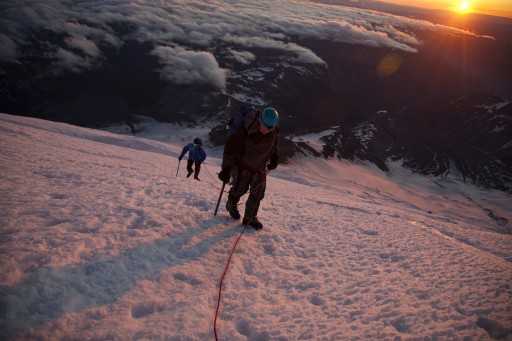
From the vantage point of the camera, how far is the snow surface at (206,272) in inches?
137

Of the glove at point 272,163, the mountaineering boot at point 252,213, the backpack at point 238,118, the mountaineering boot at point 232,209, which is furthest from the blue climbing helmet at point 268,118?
the mountaineering boot at point 232,209

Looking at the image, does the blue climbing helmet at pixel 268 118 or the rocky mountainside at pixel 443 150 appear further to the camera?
the rocky mountainside at pixel 443 150

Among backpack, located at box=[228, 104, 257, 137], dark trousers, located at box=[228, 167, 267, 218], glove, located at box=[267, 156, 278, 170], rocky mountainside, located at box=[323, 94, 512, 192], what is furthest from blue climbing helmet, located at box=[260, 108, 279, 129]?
rocky mountainside, located at box=[323, 94, 512, 192]

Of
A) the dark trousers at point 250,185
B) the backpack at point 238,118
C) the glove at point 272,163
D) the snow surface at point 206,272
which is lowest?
the snow surface at point 206,272

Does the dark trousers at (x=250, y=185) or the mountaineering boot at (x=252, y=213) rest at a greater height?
the dark trousers at (x=250, y=185)

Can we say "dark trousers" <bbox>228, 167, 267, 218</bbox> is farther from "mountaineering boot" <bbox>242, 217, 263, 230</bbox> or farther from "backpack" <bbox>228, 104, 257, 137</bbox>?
"backpack" <bbox>228, 104, 257, 137</bbox>

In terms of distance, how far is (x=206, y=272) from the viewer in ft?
15.0

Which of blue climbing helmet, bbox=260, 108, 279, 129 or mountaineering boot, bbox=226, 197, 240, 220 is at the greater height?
blue climbing helmet, bbox=260, 108, 279, 129

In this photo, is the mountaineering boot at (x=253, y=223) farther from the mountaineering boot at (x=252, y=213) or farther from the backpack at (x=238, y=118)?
the backpack at (x=238, y=118)

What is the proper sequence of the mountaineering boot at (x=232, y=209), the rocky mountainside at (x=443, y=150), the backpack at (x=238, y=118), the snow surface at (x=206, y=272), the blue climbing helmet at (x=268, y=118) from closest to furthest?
1. the snow surface at (x=206, y=272)
2. the blue climbing helmet at (x=268, y=118)
3. the backpack at (x=238, y=118)
4. the mountaineering boot at (x=232, y=209)
5. the rocky mountainside at (x=443, y=150)

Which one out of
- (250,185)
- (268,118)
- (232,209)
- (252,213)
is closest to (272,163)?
(250,185)

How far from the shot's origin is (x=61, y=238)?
175 inches

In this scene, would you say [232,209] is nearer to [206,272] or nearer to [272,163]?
[272,163]

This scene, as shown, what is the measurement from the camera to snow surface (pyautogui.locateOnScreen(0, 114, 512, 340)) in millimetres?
3480
